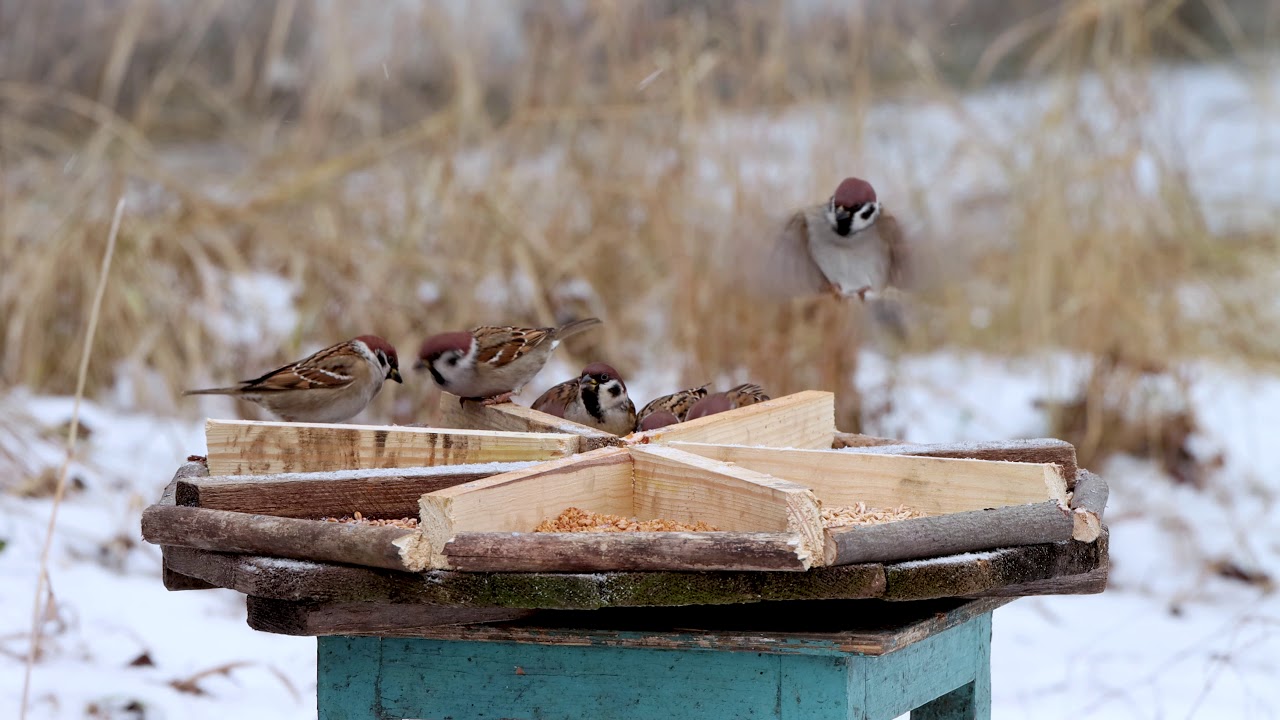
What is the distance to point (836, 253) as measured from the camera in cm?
284

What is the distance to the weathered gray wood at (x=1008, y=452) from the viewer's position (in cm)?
211

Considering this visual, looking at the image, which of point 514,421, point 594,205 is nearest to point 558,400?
point 514,421

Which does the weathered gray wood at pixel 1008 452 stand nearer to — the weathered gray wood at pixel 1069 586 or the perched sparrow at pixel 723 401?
the weathered gray wood at pixel 1069 586

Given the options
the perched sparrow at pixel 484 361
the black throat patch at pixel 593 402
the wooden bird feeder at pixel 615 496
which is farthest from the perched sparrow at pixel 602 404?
the wooden bird feeder at pixel 615 496

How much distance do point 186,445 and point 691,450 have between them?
3170 mm

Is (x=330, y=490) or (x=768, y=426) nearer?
(x=330, y=490)

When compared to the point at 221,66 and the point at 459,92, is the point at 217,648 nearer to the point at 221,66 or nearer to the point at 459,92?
the point at 459,92

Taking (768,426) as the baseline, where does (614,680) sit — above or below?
below

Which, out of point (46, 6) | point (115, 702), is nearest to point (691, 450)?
point (115, 702)

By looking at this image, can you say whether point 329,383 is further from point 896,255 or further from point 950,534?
point 950,534

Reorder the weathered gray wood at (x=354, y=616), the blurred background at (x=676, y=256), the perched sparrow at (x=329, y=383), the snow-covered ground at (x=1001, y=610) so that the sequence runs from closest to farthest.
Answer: the weathered gray wood at (x=354, y=616)
the perched sparrow at (x=329, y=383)
the snow-covered ground at (x=1001, y=610)
the blurred background at (x=676, y=256)

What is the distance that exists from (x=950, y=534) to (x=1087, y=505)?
0.29 metres

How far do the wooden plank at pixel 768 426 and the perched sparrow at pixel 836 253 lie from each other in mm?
431

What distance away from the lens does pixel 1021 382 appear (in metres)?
5.65
